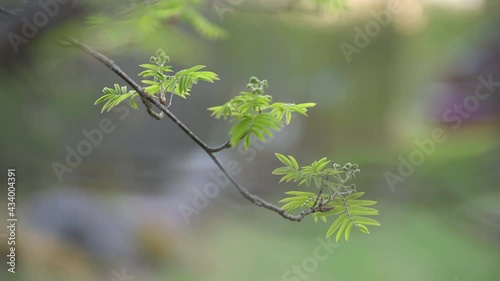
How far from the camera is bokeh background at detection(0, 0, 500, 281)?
1.52 m

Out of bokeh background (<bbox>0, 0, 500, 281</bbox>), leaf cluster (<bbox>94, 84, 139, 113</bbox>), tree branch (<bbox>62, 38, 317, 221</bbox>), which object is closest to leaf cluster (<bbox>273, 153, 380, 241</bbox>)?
tree branch (<bbox>62, 38, 317, 221</bbox>)

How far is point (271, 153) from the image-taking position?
2334mm

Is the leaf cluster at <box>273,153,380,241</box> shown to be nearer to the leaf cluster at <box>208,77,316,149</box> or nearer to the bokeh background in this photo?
the leaf cluster at <box>208,77,316,149</box>

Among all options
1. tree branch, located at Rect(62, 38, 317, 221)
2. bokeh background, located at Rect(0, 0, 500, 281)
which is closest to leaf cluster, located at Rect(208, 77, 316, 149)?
tree branch, located at Rect(62, 38, 317, 221)

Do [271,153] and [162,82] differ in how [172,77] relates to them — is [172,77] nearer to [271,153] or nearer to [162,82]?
[162,82]

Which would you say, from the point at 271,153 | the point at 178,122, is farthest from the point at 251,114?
the point at 271,153

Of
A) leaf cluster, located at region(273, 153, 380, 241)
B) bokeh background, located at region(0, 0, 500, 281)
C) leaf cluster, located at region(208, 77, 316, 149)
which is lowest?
bokeh background, located at region(0, 0, 500, 281)

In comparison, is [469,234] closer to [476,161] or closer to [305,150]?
[476,161]

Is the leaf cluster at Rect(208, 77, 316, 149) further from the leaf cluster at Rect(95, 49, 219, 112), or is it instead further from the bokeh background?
the bokeh background

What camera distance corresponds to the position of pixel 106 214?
1721mm

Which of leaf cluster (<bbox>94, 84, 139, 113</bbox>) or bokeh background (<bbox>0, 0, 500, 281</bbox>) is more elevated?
leaf cluster (<bbox>94, 84, 139, 113</bbox>)

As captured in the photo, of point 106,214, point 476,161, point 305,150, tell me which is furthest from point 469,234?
point 106,214

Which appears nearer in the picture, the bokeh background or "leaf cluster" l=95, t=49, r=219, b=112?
"leaf cluster" l=95, t=49, r=219, b=112

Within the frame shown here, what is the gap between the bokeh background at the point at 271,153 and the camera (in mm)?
1521
